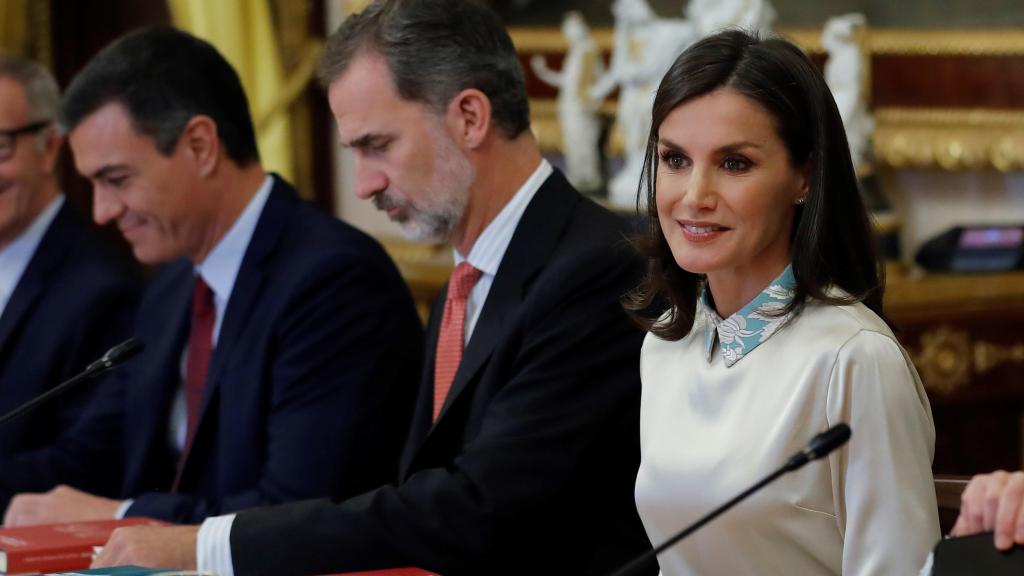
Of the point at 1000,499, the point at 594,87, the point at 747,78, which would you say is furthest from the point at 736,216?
the point at 594,87

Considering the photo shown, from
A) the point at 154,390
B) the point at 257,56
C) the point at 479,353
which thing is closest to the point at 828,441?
the point at 479,353

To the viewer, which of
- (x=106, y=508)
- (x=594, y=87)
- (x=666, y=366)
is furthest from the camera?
(x=594, y=87)

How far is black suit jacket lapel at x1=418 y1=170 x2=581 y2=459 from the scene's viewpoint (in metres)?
2.40

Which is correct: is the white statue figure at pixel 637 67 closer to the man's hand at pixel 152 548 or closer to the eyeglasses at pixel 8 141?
the eyeglasses at pixel 8 141

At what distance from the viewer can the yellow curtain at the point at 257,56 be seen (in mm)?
5406

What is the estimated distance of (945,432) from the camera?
4.07 metres

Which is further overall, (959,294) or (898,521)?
(959,294)

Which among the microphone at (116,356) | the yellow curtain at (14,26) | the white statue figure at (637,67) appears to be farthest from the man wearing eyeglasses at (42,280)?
the yellow curtain at (14,26)

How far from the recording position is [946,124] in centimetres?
427

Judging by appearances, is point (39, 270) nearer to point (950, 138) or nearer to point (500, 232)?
point (500, 232)

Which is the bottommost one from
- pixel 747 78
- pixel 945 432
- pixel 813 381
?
pixel 945 432

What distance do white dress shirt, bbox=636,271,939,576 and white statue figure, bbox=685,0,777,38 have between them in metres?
2.23

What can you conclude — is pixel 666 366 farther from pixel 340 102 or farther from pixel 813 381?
pixel 340 102

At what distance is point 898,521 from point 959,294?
2295 millimetres
